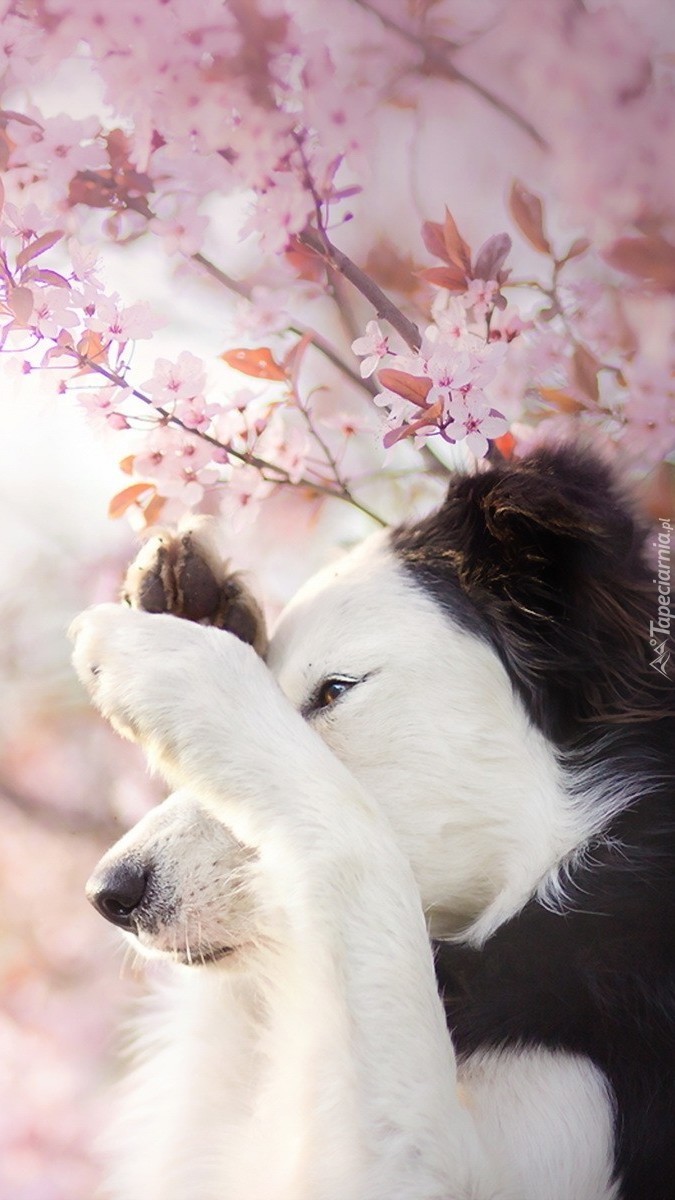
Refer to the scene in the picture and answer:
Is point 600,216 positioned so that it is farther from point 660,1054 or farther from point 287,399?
point 660,1054

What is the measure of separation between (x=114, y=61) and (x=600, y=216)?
39cm

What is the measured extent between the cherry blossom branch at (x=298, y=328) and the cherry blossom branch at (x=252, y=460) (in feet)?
0.28

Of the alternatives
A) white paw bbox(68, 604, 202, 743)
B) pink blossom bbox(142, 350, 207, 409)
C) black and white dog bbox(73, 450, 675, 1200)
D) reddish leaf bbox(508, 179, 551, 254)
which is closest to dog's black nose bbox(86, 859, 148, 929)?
black and white dog bbox(73, 450, 675, 1200)

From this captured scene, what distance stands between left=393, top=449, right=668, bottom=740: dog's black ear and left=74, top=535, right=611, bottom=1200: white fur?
0.03 m

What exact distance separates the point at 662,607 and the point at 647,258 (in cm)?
27

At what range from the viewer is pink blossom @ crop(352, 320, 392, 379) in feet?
2.55

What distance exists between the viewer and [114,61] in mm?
760

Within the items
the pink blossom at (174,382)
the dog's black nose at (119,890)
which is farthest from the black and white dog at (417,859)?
the pink blossom at (174,382)

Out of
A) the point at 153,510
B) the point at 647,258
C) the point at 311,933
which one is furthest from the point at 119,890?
the point at 647,258

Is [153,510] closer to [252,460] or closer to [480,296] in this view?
[252,460]

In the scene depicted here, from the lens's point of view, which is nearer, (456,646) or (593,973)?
(593,973)

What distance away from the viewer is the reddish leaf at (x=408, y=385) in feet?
2.51

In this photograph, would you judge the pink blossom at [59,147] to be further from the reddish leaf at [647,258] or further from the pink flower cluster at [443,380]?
the reddish leaf at [647,258]

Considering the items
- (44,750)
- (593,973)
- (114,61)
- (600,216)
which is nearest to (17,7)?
(114,61)
